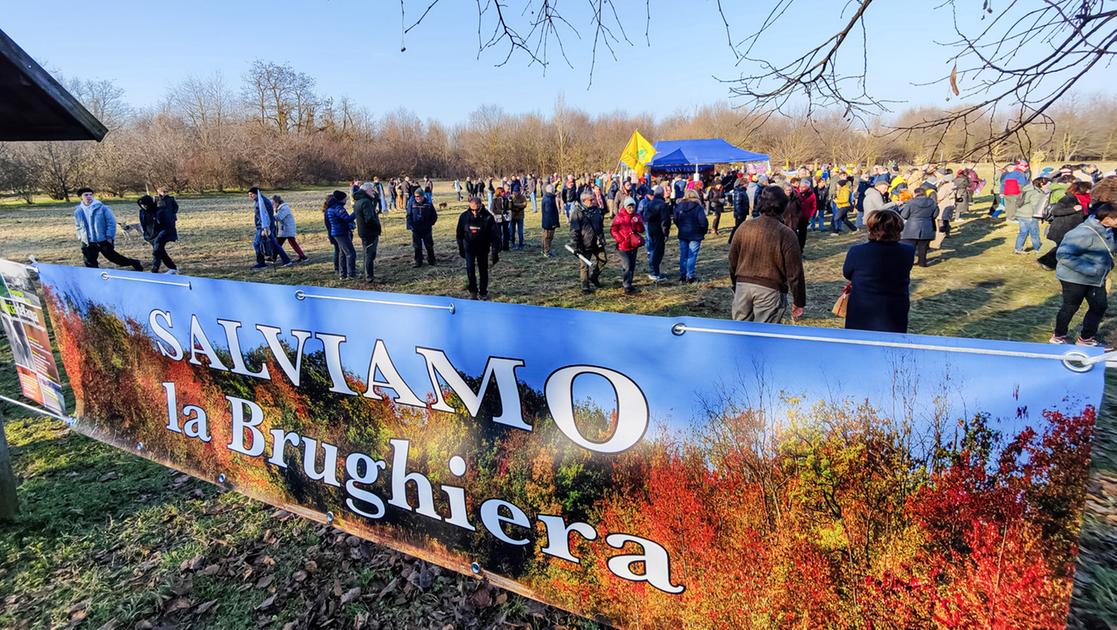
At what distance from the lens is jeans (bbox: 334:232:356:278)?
34.7 feet

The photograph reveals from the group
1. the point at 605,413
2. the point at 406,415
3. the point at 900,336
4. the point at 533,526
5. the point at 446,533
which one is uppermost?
the point at 900,336

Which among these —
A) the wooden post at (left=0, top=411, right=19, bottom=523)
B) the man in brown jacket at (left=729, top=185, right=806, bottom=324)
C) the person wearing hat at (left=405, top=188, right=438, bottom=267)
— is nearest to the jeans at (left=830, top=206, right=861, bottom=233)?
the person wearing hat at (left=405, top=188, right=438, bottom=267)

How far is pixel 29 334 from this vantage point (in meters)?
4.28

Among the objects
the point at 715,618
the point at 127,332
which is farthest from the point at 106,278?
the point at 715,618

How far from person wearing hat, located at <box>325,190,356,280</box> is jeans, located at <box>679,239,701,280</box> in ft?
21.1

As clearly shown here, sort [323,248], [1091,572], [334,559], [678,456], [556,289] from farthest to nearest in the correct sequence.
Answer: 1. [323,248]
2. [556,289]
3. [334,559]
4. [1091,572]
5. [678,456]

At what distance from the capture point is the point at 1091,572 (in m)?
2.88

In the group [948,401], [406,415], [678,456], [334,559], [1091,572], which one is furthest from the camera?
[334,559]

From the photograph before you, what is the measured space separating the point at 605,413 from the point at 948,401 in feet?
3.80

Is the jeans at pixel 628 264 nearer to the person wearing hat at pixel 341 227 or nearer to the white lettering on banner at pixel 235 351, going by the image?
the person wearing hat at pixel 341 227

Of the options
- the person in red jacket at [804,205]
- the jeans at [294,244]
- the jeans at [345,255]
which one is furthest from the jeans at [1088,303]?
the jeans at [294,244]

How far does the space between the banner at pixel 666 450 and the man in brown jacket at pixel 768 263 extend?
2941 mm

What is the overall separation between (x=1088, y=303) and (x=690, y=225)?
17.0 feet

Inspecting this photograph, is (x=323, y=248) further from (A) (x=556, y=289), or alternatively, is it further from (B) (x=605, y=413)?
(B) (x=605, y=413)
